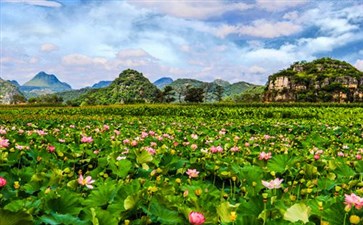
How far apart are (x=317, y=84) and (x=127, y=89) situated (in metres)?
78.3

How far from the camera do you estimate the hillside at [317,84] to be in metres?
103

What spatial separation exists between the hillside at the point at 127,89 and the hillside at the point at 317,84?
48.1 metres

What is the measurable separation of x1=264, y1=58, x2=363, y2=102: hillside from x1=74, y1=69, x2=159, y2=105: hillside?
48053 millimetres

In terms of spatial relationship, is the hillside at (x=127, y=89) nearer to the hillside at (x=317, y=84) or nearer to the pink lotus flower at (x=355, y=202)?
the hillside at (x=317, y=84)

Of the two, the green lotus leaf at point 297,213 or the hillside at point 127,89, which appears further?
the hillside at point 127,89

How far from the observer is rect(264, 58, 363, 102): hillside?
103062 millimetres

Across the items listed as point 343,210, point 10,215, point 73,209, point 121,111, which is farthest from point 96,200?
point 121,111

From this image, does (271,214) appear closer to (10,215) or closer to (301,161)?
(10,215)

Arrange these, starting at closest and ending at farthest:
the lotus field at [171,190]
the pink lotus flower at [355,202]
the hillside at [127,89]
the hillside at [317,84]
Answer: the pink lotus flower at [355,202], the lotus field at [171,190], the hillside at [317,84], the hillside at [127,89]

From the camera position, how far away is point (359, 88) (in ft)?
345

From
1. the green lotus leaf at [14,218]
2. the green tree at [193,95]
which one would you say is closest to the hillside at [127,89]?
the green tree at [193,95]

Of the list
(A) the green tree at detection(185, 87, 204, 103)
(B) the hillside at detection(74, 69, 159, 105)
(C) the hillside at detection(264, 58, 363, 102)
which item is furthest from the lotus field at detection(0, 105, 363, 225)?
(B) the hillside at detection(74, 69, 159, 105)

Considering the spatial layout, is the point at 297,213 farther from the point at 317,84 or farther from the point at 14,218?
the point at 317,84

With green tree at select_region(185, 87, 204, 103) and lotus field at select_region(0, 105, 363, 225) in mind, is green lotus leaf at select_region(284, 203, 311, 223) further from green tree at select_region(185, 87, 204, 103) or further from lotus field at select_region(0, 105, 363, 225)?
green tree at select_region(185, 87, 204, 103)
